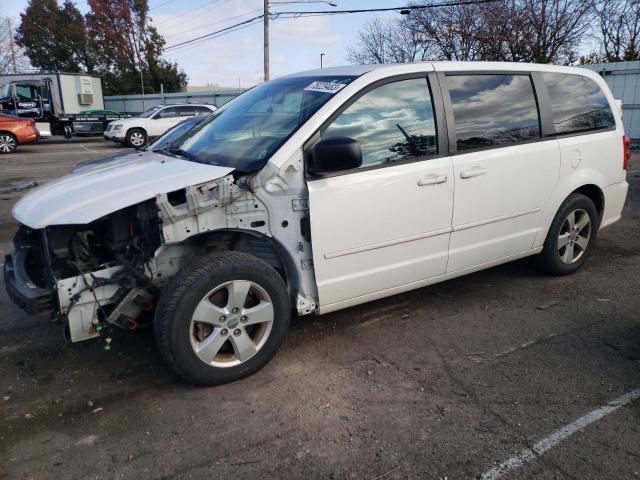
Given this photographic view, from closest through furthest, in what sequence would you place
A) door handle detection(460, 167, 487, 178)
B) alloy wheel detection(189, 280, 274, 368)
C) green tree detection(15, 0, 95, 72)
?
alloy wheel detection(189, 280, 274, 368), door handle detection(460, 167, 487, 178), green tree detection(15, 0, 95, 72)

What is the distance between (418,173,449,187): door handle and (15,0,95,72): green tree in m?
45.9

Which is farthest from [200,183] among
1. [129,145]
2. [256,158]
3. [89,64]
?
[89,64]

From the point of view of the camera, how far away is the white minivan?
2926 millimetres

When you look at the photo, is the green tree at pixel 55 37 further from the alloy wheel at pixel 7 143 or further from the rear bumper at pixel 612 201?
the rear bumper at pixel 612 201

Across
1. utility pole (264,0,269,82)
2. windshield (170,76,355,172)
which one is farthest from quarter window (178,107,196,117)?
windshield (170,76,355,172)

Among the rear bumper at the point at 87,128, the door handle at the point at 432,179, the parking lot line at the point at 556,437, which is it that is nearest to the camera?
the parking lot line at the point at 556,437

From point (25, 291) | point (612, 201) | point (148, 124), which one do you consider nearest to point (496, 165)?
point (612, 201)

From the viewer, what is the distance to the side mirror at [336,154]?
3012 mm

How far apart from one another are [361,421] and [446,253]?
5.15 feet

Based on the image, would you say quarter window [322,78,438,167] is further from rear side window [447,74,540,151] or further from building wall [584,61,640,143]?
building wall [584,61,640,143]

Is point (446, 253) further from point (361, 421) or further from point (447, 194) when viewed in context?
point (361, 421)

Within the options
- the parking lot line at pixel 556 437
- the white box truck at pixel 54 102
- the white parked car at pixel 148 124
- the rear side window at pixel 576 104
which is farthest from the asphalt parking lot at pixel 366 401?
the white box truck at pixel 54 102

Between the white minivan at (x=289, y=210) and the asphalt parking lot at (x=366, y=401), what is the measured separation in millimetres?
330

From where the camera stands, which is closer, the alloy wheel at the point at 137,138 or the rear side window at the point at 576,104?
the rear side window at the point at 576,104
